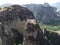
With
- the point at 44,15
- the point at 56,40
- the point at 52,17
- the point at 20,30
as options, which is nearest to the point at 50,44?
the point at 56,40

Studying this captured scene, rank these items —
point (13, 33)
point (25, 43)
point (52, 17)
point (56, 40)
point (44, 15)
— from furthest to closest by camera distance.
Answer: point (52, 17) < point (44, 15) < point (56, 40) < point (13, 33) < point (25, 43)

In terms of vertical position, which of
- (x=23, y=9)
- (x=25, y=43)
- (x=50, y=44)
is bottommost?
(x=50, y=44)

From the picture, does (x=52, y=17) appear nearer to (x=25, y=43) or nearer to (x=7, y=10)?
(x=7, y=10)

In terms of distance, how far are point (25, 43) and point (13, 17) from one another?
22.9ft

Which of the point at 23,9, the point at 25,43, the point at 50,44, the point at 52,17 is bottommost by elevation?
the point at 52,17

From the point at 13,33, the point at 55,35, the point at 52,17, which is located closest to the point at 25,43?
the point at 13,33

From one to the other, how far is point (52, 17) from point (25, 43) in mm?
56442

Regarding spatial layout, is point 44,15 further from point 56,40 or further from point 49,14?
point 56,40

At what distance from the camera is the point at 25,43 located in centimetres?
2280

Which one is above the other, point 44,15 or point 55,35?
point 55,35

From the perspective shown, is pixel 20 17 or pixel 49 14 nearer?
pixel 20 17

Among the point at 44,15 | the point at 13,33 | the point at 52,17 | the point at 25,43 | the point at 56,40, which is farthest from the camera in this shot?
the point at 52,17

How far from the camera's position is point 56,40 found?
30391 mm

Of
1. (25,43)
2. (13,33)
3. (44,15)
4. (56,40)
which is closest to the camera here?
(25,43)
